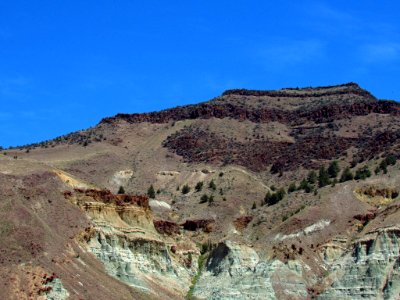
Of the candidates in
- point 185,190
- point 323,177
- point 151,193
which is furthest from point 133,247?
point 185,190

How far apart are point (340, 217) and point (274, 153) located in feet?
174

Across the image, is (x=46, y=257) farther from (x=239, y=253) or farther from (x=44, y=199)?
(x=239, y=253)

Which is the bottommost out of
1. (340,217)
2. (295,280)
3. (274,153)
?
(295,280)

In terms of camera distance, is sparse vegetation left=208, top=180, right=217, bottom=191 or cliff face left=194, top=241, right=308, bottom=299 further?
sparse vegetation left=208, top=180, right=217, bottom=191

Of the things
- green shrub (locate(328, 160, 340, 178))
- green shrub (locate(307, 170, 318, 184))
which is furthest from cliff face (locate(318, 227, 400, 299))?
green shrub (locate(328, 160, 340, 178))

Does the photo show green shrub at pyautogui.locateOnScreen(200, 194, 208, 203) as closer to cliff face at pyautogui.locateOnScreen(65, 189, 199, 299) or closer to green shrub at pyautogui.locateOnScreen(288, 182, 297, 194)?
green shrub at pyautogui.locateOnScreen(288, 182, 297, 194)

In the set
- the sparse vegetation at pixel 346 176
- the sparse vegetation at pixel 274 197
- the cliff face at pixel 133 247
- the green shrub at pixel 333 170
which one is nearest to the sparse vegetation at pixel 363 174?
the sparse vegetation at pixel 346 176

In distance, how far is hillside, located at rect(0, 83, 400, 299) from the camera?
92.7 metres

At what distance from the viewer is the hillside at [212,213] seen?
92688 mm

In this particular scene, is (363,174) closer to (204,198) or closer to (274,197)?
(274,197)

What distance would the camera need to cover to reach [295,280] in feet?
331

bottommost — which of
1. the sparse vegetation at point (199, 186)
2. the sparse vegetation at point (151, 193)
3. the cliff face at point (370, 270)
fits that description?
the cliff face at point (370, 270)

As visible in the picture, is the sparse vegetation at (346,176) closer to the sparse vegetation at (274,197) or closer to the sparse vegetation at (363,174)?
the sparse vegetation at (363,174)

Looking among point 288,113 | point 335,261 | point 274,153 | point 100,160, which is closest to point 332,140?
point 274,153
